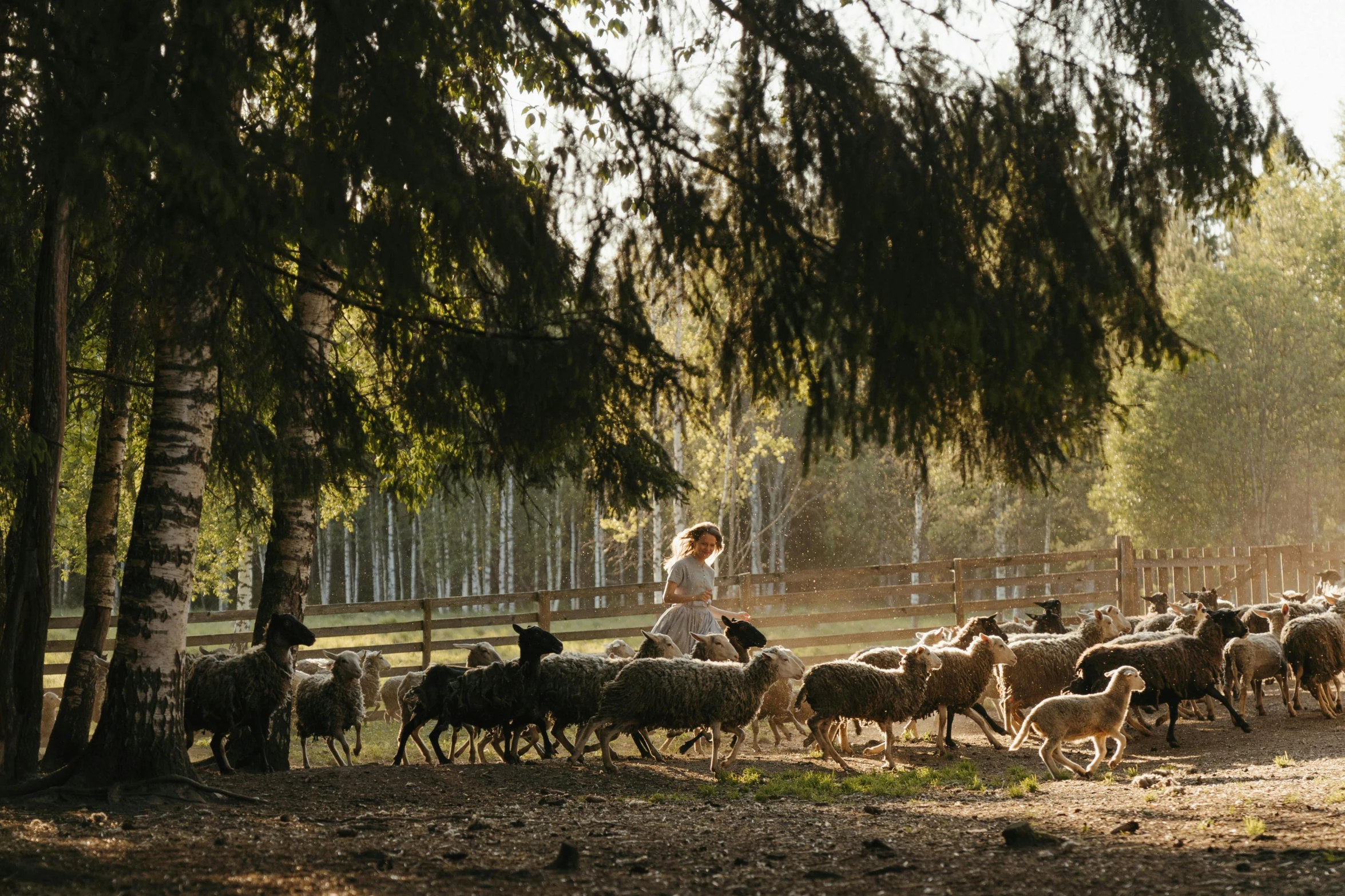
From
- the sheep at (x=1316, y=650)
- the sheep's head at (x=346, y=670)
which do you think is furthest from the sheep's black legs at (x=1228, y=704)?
the sheep's head at (x=346, y=670)

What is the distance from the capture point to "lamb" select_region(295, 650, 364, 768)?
10328mm

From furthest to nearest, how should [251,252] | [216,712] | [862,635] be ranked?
[862,635]
[216,712]
[251,252]

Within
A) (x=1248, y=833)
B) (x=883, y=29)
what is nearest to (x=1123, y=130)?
(x=883, y=29)

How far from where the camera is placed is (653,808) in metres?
7.25

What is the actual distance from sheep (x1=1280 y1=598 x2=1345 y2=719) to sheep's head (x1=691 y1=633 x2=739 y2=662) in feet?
17.9

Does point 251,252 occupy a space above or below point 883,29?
below

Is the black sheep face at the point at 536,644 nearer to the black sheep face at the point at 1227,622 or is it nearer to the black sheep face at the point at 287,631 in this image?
the black sheep face at the point at 287,631

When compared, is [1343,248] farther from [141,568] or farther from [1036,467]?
[141,568]

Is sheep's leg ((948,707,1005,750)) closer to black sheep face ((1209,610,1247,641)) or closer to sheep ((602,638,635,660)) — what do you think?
black sheep face ((1209,610,1247,641))

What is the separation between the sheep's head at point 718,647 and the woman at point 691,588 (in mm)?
591

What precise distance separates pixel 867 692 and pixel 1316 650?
491 centimetres

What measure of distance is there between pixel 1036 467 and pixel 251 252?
12.7ft

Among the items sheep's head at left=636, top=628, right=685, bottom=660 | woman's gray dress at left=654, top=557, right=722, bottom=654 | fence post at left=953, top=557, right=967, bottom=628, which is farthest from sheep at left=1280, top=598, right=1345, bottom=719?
fence post at left=953, top=557, right=967, bottom=628

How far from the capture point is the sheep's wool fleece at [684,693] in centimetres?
898
